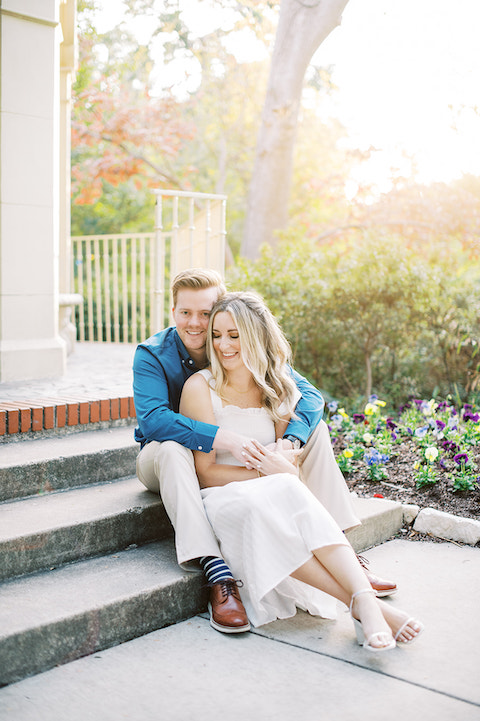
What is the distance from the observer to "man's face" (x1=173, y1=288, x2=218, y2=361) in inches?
112

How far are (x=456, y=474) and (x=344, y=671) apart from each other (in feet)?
5.99

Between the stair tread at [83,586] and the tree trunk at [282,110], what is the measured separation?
5992mm

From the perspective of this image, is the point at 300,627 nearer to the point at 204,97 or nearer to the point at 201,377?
the point at 201,377

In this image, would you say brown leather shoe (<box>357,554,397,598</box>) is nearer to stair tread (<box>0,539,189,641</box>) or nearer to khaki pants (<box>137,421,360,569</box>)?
khaki pants (<box>137,421,360,569</box>)

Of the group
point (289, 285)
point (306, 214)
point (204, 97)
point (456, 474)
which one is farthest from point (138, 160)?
point (456, 474)

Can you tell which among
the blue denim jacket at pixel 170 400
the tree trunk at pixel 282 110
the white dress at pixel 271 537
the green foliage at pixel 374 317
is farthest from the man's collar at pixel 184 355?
the tree trunk at pixel 282 110

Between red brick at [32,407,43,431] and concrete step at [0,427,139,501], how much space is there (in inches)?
2.7

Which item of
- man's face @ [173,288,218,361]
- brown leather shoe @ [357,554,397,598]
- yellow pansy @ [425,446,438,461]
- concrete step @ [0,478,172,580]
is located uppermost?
man's face @ [173,288,218,361]

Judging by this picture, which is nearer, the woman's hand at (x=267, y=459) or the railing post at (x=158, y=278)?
the woman's hand at (x=267, y=459)

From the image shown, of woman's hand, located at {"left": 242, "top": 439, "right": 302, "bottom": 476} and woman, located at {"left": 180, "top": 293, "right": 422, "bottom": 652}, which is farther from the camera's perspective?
woman's hand, located at {"left": 242, "top": 439, "right": 302, "bottom": 476}

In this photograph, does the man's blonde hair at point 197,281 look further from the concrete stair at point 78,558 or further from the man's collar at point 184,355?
the concrete stair at point 78,558

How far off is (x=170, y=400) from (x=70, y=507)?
24.1 inches

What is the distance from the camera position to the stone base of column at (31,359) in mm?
4452

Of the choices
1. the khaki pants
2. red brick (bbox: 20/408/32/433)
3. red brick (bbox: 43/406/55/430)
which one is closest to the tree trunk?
red brick (bbox: 43/406/55/430)
